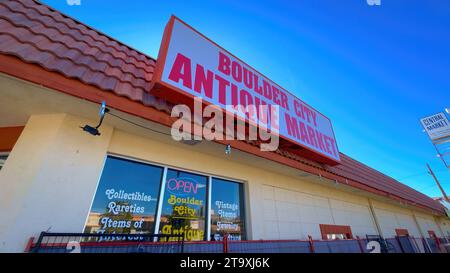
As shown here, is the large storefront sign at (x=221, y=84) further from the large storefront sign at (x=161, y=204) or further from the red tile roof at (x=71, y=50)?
the large storefront sign at (x=161, y=204)

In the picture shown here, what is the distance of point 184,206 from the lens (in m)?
3.76

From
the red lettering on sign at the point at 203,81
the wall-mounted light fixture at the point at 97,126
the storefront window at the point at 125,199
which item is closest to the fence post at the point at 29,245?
the storefront window at the point at 125,199

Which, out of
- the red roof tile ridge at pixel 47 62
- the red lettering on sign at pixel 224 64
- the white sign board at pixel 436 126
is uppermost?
the white sign board at pixel 436 126

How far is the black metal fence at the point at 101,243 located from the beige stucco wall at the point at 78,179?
0.13 m

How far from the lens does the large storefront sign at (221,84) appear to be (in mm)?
3271

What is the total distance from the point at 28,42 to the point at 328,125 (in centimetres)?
776

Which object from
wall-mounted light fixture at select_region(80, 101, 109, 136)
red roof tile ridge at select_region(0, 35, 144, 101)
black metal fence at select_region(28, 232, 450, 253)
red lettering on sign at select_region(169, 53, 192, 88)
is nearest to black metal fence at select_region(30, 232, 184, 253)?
black metal fence at select_region(28, 232, 450, 253)

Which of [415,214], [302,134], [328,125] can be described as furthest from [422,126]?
[302,134]

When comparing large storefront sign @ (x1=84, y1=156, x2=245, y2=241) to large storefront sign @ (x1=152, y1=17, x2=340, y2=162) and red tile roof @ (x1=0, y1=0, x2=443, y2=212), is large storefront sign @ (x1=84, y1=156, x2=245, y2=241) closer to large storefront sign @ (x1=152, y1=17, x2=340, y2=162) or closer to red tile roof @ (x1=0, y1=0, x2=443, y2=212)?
red tile roof @ (x1=0, y1=0, x2=443, y2=212)

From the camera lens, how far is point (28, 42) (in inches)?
93.8

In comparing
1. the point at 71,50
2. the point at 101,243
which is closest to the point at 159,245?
the point at 101,243

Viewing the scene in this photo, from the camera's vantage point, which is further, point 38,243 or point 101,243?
point 101,243

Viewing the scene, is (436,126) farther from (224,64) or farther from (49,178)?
(49,178)

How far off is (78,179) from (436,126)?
2854 centimetres
